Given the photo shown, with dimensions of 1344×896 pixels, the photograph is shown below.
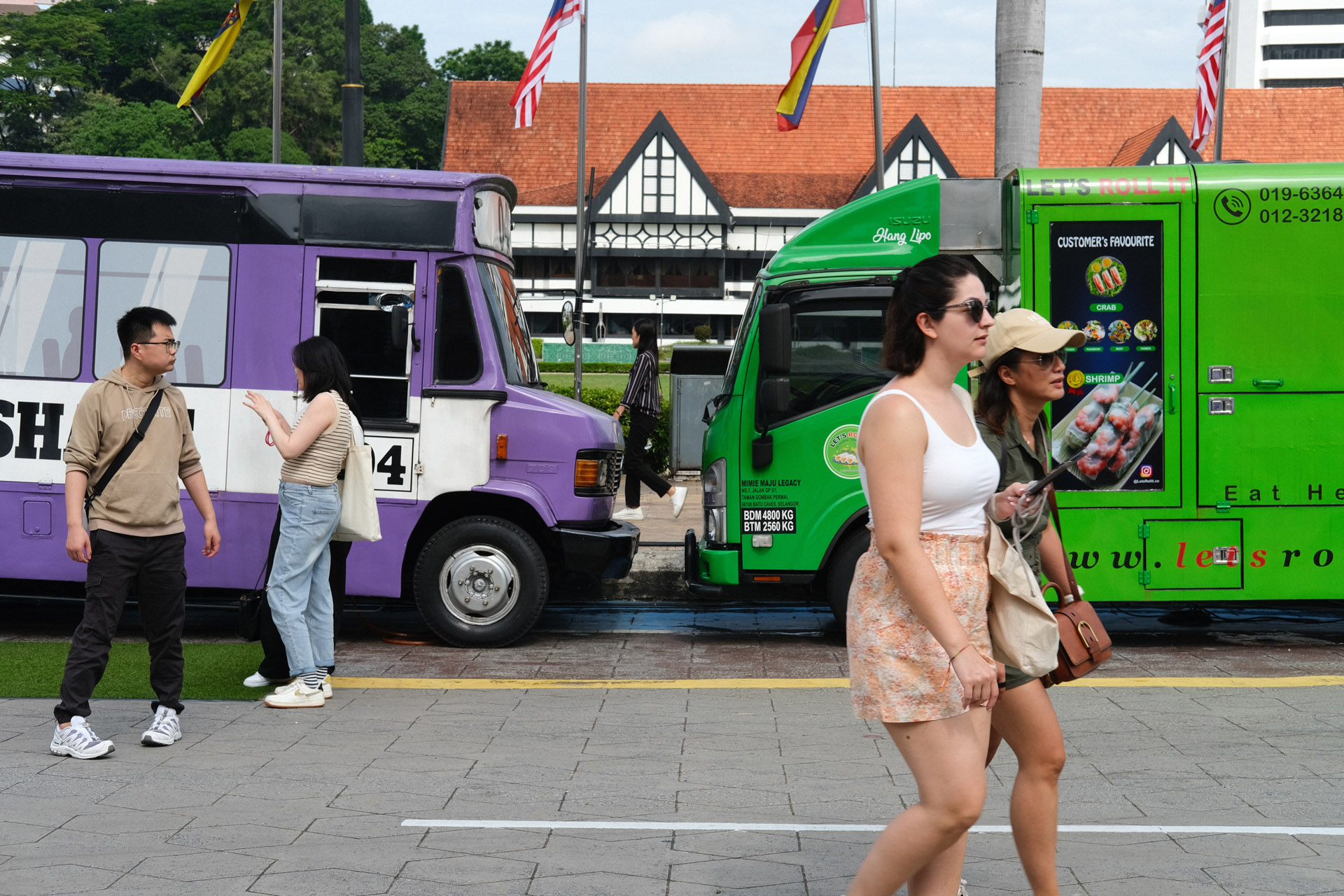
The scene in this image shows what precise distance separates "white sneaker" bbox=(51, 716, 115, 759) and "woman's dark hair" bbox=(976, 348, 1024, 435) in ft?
12.6

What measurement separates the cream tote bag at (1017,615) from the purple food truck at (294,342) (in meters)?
5.33

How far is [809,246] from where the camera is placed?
8.86 meters

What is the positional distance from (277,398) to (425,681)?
2.08m

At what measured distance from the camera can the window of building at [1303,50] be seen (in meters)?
121

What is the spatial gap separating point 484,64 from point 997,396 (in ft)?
370

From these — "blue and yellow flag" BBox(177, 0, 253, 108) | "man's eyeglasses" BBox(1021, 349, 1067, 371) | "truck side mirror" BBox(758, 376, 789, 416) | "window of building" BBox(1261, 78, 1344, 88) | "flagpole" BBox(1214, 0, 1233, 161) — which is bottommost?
"man's eyeglasses" BBox(1021, 349, 1067, 371)

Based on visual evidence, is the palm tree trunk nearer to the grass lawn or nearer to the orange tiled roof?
the grass lawn

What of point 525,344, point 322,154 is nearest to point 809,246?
point 525,344

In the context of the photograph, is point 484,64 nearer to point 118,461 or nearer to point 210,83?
point 210,83

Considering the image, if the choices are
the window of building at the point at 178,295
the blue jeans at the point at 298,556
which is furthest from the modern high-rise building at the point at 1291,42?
the blue jeans at the point at 298,556

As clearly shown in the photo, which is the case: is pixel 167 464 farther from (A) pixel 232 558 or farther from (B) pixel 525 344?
(B) pixel 525 344

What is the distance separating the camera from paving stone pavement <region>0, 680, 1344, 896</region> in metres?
4.26

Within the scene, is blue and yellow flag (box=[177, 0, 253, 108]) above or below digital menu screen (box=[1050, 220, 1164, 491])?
above

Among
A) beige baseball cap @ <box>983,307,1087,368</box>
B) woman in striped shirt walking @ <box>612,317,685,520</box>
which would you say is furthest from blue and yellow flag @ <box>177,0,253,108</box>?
beige baseball cap @ <box>983,307,1087,368</box>
